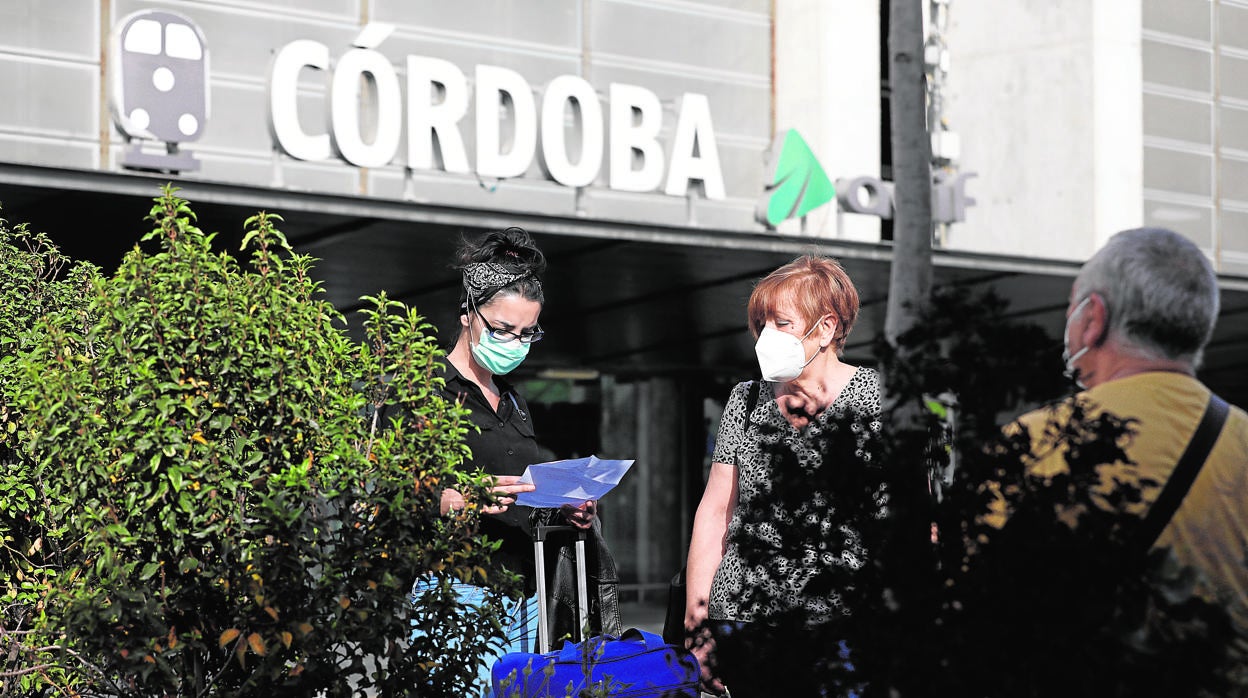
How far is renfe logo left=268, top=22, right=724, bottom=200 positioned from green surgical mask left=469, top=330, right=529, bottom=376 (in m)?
7.11

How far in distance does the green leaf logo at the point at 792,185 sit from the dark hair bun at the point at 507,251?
30.7ft

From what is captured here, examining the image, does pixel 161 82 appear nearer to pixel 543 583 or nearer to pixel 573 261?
pixel 573 261

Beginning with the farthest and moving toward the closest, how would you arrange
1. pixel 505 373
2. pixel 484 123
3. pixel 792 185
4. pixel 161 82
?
pixel 792 185 → pixel 484 123 → pixel 161 82 → pixel 505 373

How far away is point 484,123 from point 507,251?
315 inches

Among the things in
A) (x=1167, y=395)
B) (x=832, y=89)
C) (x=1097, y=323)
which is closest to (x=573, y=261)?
(x=832, y=89)

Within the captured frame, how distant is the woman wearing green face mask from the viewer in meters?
4.68

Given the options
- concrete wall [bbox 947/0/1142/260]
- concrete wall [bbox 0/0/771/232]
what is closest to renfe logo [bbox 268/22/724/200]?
concrete wall [bbox 0/0/771/232]

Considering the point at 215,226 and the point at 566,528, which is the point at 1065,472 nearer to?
the point at 566,528

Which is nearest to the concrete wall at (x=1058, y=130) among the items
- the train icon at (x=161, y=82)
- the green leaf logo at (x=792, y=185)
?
the green leaf logo at (x=792, y=185)

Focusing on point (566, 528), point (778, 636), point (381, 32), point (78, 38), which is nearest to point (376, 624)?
point (566, 528)

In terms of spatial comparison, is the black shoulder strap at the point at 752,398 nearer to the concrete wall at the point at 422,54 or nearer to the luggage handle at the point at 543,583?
the luggage handle at the point at 543,583

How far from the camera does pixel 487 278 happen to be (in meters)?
4.79

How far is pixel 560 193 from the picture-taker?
16.5 meters

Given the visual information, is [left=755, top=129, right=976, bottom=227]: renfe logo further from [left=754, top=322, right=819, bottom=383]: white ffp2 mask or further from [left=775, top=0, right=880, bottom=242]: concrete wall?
[left=754, top=322, right=819, bottom=383]: white ffp2 mask
